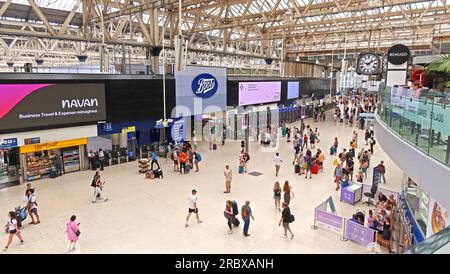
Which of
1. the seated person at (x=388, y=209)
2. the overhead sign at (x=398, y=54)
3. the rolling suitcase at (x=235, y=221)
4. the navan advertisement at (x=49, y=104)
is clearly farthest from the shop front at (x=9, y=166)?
the overhead sign at (x=398, y=54)

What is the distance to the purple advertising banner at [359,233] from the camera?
8617mm

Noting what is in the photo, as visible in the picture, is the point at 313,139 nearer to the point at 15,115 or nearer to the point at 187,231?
the point at 187,231

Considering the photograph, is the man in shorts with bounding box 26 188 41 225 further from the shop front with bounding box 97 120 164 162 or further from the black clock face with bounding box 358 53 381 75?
the black clock face with bounding box 358 53 381 75

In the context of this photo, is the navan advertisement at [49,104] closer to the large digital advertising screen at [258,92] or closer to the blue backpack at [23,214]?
the blue backpack at [23,214]

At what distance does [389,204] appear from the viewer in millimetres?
→ 9883

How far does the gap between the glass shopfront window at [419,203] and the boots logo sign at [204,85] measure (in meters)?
13.1

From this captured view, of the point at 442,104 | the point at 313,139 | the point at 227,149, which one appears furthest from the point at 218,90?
the point at 442,104

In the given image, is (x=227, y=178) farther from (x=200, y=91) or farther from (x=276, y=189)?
(x=200, y=91)

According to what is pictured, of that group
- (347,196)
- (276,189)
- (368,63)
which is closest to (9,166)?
(276,189)

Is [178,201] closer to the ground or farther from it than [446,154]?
closer to the ground

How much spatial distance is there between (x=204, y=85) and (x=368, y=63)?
9.81 metres

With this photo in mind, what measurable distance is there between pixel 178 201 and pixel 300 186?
5.30 metres

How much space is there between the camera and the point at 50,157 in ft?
50.0

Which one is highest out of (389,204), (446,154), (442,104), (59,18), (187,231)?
(59,18)
